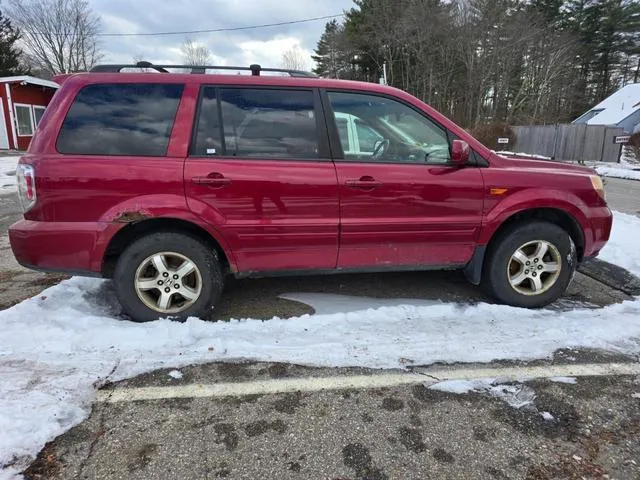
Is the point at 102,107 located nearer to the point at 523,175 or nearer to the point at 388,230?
the point at 388,230

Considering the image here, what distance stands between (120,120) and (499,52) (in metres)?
37.6

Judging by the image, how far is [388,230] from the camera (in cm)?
A: 357

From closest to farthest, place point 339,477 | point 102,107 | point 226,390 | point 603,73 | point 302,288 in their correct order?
point 339,477 → point 226,390 → point 102,107 → point 302,288 → point 603,73

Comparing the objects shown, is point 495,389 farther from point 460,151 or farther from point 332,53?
point 332,53

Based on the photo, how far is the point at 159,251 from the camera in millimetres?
3324

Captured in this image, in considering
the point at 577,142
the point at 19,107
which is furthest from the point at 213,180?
the point at 19,107

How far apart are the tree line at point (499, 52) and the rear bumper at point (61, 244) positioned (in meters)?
34.5

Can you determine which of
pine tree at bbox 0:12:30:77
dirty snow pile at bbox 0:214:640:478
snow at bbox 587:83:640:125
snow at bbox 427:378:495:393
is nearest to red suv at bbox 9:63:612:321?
dirty snow pile at bbox 0:214:640:478

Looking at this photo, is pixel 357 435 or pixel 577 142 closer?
pixel 357 435

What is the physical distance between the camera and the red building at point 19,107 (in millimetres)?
22312

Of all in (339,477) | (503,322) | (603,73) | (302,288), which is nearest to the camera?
(339,477)

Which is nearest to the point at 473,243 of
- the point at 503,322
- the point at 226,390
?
the point at 503,322

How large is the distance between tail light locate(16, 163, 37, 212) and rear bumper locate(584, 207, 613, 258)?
4418 millimetres

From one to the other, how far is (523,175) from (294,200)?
1.92 metres
